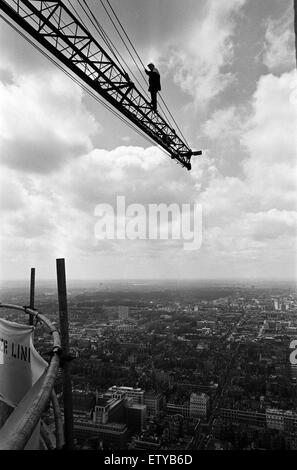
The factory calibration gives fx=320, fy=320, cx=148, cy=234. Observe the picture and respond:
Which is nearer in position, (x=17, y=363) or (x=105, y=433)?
(x=17, y=363)

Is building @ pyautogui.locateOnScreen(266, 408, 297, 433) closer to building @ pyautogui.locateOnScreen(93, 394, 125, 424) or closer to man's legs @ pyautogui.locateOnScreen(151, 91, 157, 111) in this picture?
building @ pyautogui.locateOnScreen(93, 394, 125, 424)

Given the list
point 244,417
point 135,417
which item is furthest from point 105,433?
point 244,417

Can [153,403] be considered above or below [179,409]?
above

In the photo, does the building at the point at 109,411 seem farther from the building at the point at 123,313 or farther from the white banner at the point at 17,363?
the building at the point at 123,313

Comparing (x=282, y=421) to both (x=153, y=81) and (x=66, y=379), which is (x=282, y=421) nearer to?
(x=66, y=379)

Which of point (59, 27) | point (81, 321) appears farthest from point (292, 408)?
point (81, 321)

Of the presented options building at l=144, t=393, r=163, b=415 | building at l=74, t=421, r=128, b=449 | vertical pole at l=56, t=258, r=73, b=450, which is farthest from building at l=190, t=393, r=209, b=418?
vertical pole at l=56, t=258, r=73, b=450

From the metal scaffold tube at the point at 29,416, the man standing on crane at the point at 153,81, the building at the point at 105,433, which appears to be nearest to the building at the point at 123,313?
the building at the point at 105,433

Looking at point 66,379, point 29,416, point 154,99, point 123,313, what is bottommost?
point 123,313
